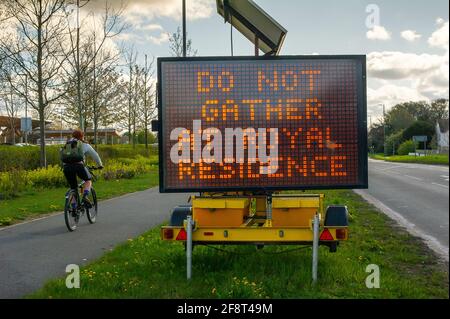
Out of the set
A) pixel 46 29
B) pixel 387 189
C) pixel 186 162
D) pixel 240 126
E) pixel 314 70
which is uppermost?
pixel 46 29

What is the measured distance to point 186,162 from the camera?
554 cm

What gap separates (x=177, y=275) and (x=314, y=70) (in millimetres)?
2538

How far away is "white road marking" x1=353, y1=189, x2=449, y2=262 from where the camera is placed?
26.5 feet

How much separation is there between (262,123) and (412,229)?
6371mm

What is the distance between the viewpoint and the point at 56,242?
344 inches

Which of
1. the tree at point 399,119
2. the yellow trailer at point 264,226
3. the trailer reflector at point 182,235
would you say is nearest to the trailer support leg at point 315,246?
the yellow trailer at point 264,226

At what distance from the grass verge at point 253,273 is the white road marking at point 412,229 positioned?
0.21m

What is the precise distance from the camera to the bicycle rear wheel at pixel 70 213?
32.0 ft

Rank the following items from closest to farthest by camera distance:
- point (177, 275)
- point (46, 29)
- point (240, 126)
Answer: point (240, 126) → point (177, 275) → point (46, 29)

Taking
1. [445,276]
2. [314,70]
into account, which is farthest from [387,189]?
[314,70]

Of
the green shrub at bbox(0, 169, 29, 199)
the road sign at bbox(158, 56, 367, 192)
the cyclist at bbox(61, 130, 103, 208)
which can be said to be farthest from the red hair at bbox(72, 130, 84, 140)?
the green shrub at bbox(0, 169, 29, 199)

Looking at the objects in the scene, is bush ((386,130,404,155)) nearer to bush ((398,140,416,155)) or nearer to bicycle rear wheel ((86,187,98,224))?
bush ((398,140,416,155))
